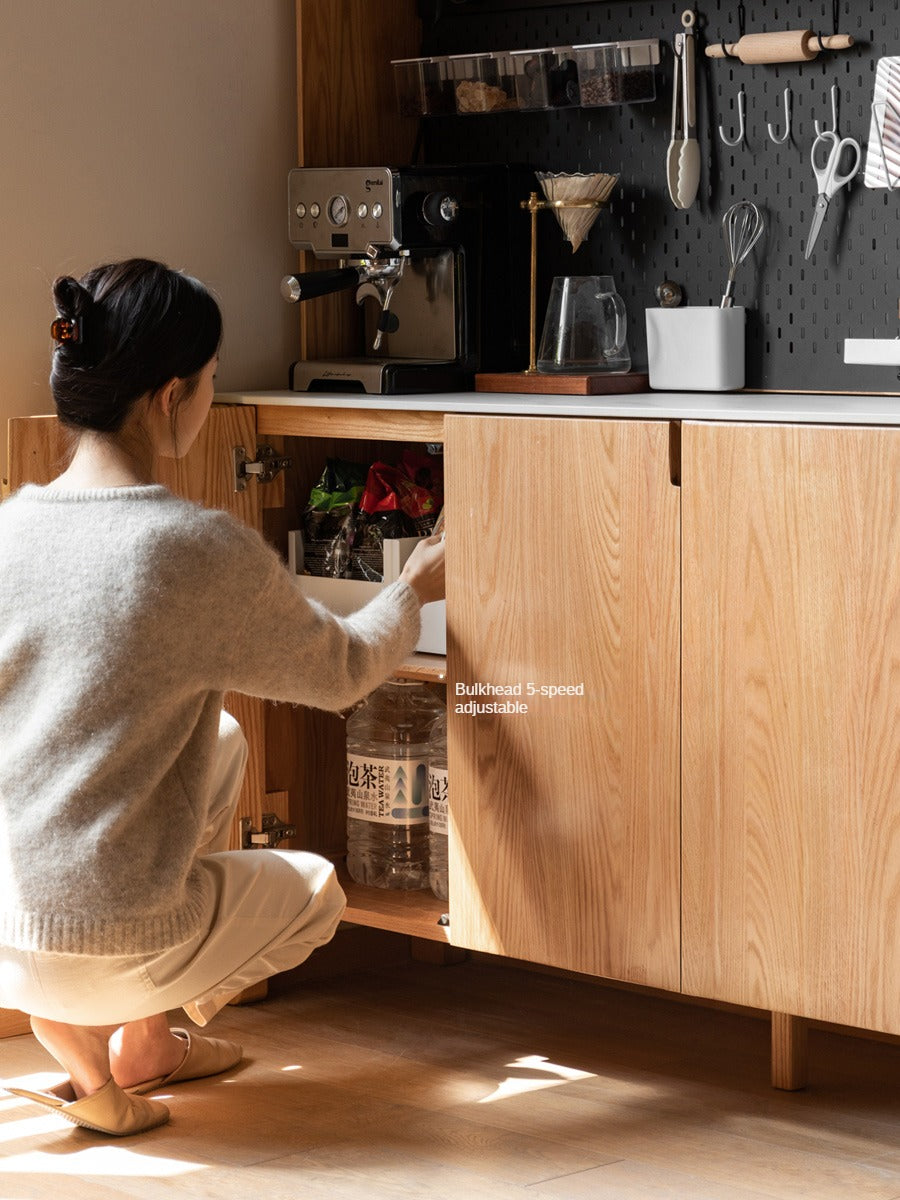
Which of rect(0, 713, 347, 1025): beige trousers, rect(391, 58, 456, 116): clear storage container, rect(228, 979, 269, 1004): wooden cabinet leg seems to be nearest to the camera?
rect(0, 713, 347, 1025): beige trousers

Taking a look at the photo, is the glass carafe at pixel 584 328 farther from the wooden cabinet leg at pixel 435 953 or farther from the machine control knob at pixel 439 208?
the wooden cabinet leg at pixel 435 953

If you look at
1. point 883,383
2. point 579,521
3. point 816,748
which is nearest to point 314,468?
point 579,521

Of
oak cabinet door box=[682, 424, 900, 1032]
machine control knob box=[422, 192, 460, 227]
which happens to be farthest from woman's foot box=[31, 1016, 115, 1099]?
machine control knob box=[422, 192, 460, 227]

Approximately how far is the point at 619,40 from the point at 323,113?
1.59 ft

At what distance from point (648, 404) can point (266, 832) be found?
0.94 m

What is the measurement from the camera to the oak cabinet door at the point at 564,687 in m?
2.09

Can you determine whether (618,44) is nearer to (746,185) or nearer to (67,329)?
(746,185)

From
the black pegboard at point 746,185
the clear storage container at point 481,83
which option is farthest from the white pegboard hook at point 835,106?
the clear storage container at point 481,83

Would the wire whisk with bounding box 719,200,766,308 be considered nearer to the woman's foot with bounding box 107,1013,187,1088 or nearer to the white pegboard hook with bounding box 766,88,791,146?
the white pegboard hook with bounding box 766,88,791,146

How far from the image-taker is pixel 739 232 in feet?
8.35

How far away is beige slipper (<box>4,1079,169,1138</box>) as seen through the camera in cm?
206

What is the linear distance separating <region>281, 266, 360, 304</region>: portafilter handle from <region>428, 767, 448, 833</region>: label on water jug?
0.70 metres

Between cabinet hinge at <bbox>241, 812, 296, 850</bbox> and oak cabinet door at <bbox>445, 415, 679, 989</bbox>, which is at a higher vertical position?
oak cabinet door at <bbox>445, 415, 679, 989</bbox>

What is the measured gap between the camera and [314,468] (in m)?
2.74
